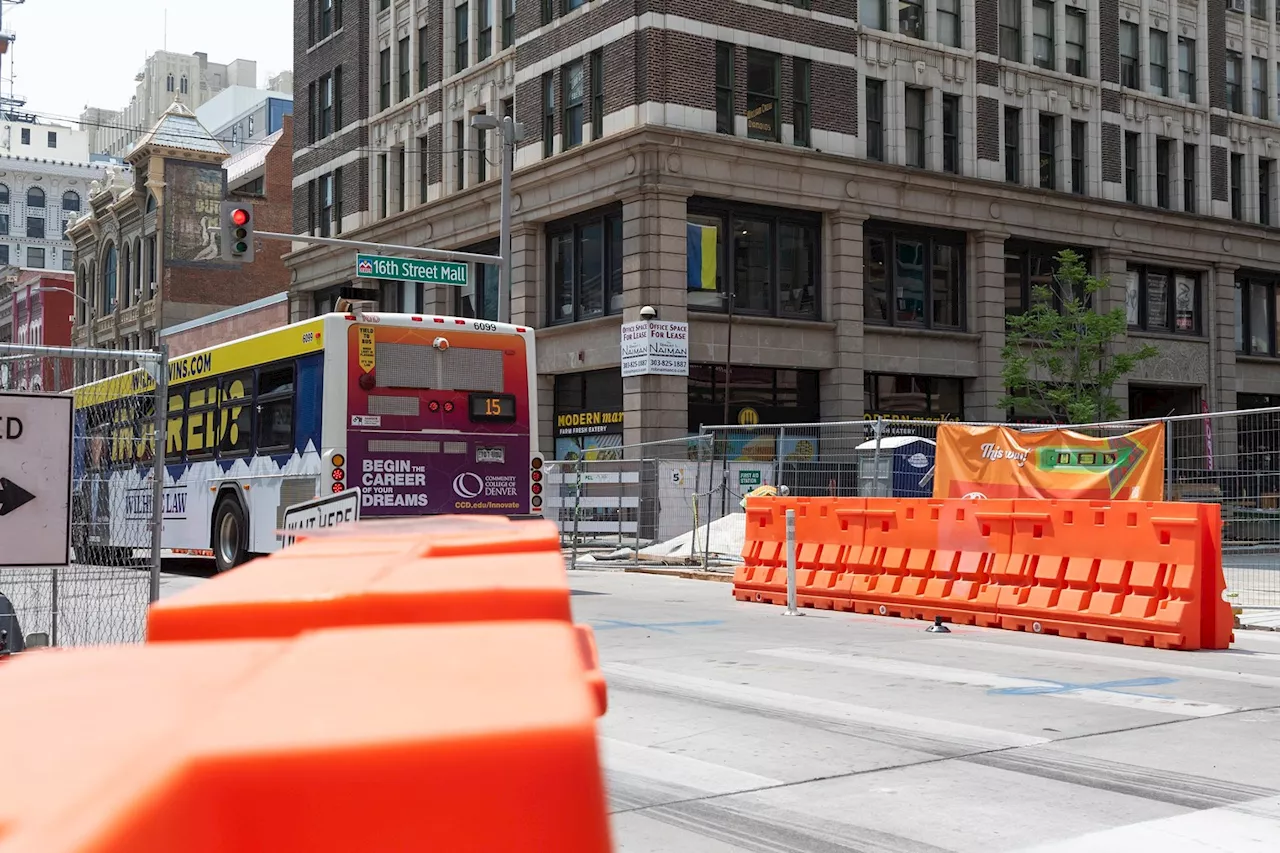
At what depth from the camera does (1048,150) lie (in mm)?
37625

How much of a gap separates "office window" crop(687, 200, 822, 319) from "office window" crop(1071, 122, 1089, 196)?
9657mm

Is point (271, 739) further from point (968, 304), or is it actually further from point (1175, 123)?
point (1175, 123)

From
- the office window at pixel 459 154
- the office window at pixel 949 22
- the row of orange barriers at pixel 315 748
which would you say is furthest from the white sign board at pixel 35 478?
the office window at pixel 949 22

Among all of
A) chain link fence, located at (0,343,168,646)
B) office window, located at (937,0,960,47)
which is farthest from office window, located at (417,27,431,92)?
chain link fence, located at (0,343,168,646)

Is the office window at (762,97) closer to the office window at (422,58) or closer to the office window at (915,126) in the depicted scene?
the office window at (915,126)

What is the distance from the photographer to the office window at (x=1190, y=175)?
40.6 meters

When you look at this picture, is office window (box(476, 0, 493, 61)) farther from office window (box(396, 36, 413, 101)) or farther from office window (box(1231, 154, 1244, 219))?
office window (box(1231, 154, 1244, 219))

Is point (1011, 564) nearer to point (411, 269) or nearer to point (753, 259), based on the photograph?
point (411, 269)

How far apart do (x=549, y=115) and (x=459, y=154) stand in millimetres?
4897

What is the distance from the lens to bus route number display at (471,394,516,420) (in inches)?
688

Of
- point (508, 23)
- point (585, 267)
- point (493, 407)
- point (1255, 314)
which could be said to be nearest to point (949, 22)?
point (508, 23)

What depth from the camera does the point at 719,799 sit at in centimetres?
600

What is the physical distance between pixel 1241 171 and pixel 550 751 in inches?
1824

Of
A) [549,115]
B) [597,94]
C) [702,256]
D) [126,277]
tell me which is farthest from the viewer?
[126,277]
